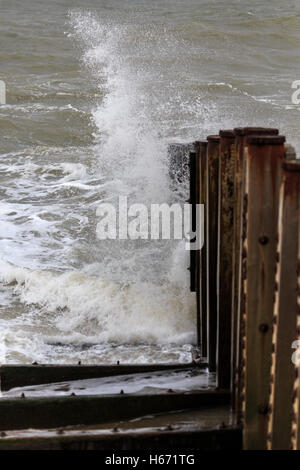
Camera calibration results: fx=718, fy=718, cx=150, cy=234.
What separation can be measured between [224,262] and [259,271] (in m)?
0.92

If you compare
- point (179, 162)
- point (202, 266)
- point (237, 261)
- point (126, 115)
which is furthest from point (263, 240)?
point (126, 115)

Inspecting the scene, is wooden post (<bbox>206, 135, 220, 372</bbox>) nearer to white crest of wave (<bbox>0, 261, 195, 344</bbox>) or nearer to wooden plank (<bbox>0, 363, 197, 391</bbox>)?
wooden plank (<bbox>0, 363, 197, 391</bbox>)

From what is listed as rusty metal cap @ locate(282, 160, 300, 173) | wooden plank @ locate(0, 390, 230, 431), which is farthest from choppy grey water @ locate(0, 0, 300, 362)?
rusty metal cap @ locate(282, 160, 300, 173)

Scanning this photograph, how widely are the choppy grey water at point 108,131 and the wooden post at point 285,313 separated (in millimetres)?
2711

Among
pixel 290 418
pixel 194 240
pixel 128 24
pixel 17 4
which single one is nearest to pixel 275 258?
pixel 290 418

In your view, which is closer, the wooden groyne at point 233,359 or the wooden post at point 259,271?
the wooden groyne at point 233,359

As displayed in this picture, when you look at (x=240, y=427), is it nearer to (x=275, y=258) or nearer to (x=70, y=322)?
(x=275, y=258)

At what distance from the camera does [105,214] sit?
11477mm

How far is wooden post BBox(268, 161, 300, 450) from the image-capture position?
276cm

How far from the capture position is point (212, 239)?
4578 millimetres

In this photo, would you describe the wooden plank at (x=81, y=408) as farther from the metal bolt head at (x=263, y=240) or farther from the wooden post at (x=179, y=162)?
the wooden post at (x=179, y=162)

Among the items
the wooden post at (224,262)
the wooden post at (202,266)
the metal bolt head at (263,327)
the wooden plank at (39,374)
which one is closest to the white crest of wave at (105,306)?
the wooden post at (202,266)
